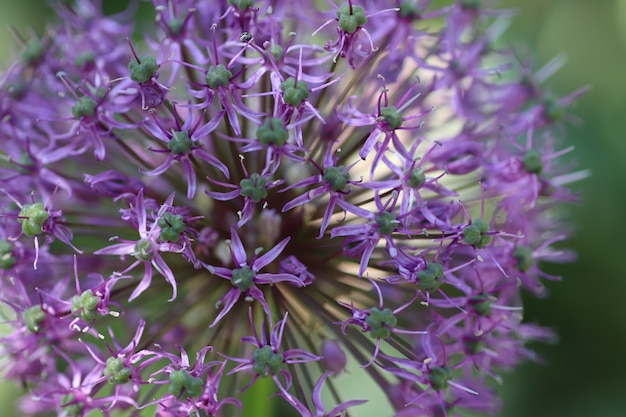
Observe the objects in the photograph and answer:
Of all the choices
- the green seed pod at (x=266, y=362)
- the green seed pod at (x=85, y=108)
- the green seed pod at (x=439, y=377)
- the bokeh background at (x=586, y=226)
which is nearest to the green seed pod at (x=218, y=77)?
the green seed pod at (x=85, y=108)

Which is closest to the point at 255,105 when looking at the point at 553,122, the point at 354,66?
the point at 354,66

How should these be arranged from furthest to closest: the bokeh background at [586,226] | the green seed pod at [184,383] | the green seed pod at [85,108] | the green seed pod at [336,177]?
1. the bokeh background at [586,226]
2. the green seed pod at [85,108]
3. the green seed pod at [336,177]
4. the green seed pod at [184,383]

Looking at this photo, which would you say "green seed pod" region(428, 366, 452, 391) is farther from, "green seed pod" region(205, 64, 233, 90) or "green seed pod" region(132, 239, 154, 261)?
"green seed pod" region(205, 64, 233, 90)

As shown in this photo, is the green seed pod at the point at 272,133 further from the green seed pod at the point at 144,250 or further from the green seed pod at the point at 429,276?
the green seed pod at the point at 429,276

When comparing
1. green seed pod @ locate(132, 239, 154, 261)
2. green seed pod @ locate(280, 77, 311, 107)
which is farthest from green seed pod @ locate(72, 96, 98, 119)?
green seed pod @ locate(280, 77, 311, 107)

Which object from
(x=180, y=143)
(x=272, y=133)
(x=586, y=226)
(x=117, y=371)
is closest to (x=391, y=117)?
(x=272, y=133)

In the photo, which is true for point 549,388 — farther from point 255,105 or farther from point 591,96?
point 255,105

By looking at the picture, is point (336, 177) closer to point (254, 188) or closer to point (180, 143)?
point (254, 188)

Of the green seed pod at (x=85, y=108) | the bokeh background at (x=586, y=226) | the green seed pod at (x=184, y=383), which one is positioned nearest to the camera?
the green seed pod at (x=184, y=383)
